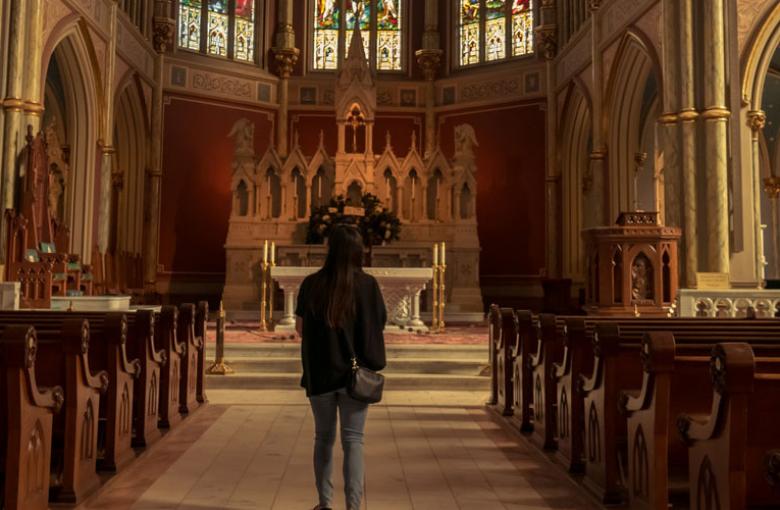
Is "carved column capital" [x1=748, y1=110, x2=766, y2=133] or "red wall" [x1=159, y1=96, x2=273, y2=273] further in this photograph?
"red wall" [x1=159, y1=96, x2=273, y2=273]

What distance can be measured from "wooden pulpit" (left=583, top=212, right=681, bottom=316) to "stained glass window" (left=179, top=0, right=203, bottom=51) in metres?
12.2

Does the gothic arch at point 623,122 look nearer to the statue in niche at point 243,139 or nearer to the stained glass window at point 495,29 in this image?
the stained glass window at point 495,29

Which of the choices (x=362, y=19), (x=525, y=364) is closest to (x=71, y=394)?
(x=525, y=364)

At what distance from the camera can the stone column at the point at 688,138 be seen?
10.3 metres

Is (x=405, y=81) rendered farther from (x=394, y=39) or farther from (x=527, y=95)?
(x=527, y=95)

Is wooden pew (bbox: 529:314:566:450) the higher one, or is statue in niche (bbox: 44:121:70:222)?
statue in niche (bbox: 44:121:70:222)

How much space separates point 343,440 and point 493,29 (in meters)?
16.8

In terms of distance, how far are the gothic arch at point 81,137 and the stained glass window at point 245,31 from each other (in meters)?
5.47

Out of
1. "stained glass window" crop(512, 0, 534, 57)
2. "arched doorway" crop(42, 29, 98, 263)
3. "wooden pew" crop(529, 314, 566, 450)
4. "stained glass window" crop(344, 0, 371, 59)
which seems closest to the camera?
"wooden pew" crop(529, 314, 566, 450)

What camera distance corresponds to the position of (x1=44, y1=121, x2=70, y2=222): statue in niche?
480 inches

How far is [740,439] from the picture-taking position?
8.31ft

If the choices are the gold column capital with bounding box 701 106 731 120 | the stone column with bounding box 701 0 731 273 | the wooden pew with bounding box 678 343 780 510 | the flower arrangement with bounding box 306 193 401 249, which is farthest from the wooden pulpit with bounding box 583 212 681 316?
the wooden pew with bounding box 678 343 780 510

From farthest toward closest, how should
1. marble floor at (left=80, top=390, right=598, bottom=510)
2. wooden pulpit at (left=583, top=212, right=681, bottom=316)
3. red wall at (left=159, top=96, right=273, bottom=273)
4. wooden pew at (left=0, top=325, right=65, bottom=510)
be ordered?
red wall at (left=159, top=96, right=273, bottom=273), wooden pulpit at (left=583, top=212, right=681, bottom=316), marble floor at (left=80, top=390, right=598, bottom=510), wooden pew at (left=0, top=325, right=65, bottom=510)

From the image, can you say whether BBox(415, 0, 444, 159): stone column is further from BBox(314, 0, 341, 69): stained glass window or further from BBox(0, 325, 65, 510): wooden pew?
BBox(0, 325, 65, 510): wooden pew
